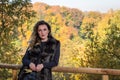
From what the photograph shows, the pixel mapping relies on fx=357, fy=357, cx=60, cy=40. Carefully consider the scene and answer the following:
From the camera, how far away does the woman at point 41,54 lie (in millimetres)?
3943

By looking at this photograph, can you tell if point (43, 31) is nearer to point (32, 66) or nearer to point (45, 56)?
point (45, 56)

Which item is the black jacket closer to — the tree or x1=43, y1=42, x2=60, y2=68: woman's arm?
x1=43, y1=42, x2=60, y2=68: woman's arm

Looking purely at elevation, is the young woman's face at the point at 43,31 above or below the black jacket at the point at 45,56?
above

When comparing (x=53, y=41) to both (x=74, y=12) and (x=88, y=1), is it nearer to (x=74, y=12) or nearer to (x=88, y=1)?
(x=74, y=12)

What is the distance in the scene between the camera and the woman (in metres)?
3.94

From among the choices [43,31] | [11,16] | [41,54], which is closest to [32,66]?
[41,54]

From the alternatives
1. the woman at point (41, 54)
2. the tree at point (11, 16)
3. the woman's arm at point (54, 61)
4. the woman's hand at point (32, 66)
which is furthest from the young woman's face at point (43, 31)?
the tree at point (11, 16)

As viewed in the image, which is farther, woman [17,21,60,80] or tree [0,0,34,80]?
tree [0,0,34,80]

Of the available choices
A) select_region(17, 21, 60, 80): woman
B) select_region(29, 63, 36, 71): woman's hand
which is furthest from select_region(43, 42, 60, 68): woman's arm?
select_region(29, 63, 36, 71): woman's hand

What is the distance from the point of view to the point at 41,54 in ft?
13.1

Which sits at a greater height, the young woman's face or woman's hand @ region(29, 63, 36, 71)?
the young woman's face

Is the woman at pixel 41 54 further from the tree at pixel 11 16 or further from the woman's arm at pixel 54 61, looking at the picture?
the tree at pixel 11 16

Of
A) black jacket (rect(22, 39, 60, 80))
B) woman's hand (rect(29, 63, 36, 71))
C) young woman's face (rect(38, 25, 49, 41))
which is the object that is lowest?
woman's hand (rect(29, 63, 36, 71))

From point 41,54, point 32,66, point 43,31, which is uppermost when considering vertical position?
point 43,31
